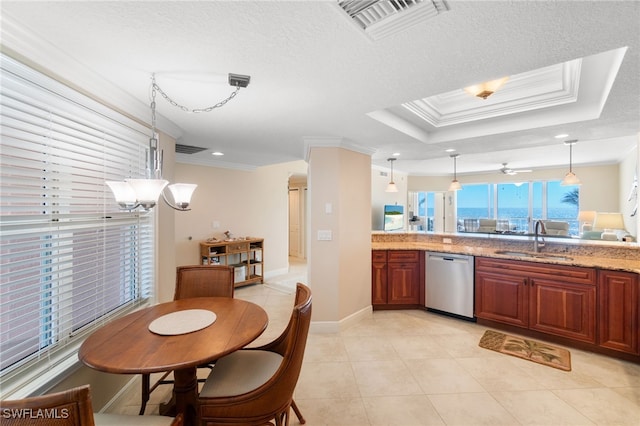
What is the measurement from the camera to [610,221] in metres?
4.66

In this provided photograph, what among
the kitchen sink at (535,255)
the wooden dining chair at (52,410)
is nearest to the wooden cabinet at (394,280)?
the kitchen sink at (535,255)

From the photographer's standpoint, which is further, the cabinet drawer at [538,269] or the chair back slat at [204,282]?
the cabinet drawer at [538,269]

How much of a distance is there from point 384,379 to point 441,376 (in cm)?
51

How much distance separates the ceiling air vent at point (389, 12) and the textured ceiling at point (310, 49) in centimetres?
4

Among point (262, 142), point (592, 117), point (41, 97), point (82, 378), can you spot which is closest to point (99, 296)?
point (82, 378)

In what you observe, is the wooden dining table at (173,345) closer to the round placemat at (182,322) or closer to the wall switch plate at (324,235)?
the round placemat at (182,322)

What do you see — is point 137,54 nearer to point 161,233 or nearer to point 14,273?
point 14,273

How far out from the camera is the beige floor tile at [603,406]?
188cm

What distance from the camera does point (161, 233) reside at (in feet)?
8.80

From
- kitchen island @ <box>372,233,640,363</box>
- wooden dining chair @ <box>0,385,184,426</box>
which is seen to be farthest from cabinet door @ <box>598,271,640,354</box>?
wooden dining chair @ <box>0,385,184,426</box>

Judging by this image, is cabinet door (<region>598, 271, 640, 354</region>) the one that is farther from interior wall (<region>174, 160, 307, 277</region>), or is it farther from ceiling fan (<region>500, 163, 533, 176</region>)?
ceiling fan (<region>500, 163, 533, 176</region>)

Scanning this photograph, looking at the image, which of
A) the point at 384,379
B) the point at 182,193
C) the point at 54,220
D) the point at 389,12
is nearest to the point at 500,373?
the point at 384,379

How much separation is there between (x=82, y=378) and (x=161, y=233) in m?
1.29

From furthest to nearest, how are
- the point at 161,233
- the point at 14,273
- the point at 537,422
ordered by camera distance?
the point at 161,233, the point at 537,422, the point at 14,273
